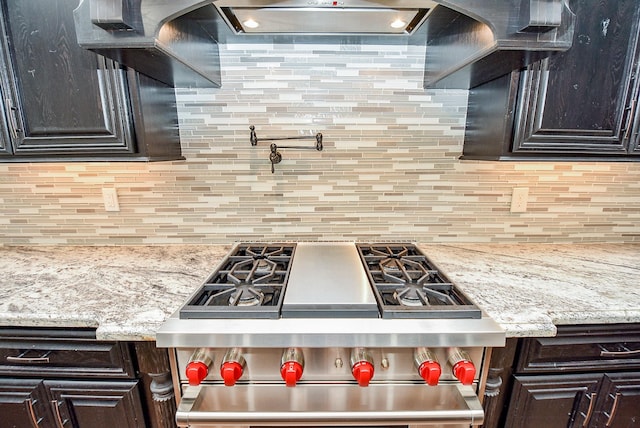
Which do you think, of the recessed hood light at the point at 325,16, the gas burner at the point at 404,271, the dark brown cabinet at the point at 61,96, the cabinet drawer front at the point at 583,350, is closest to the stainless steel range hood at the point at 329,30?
the recessed hood light at the point at 325,16

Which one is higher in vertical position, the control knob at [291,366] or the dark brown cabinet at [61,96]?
the dark brown cabinet at [61,96]

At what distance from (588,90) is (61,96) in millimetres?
2035

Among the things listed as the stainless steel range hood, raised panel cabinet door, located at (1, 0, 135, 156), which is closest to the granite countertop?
raised panel cabinet door, located at (1, 0, 135, 156)

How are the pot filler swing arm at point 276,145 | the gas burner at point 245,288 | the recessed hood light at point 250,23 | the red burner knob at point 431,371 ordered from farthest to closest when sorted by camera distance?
Answer: the pot filler swing arm at point 276,145, the recessed hood light at point 250,23, the gas burner at point 245,288, the red burner knob at point 431,371

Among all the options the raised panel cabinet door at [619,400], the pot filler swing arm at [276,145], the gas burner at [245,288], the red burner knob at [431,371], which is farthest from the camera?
the pot filler swing arm at [276,145]

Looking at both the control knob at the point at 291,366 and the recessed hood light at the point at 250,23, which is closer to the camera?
the control knob at the point at 291,366

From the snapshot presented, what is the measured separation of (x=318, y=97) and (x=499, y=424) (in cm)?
151

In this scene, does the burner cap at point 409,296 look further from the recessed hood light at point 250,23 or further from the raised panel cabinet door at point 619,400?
the recessed hood light at point 250,23

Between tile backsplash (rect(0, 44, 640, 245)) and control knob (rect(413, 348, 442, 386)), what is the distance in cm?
80

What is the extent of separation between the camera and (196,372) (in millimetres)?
797

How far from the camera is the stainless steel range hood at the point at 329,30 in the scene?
88 centimetres

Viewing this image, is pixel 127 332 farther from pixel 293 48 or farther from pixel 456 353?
pixel 293 48

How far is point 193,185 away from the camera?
1.50 metres

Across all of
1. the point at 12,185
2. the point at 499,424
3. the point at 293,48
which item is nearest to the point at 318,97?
the point at 293,48
